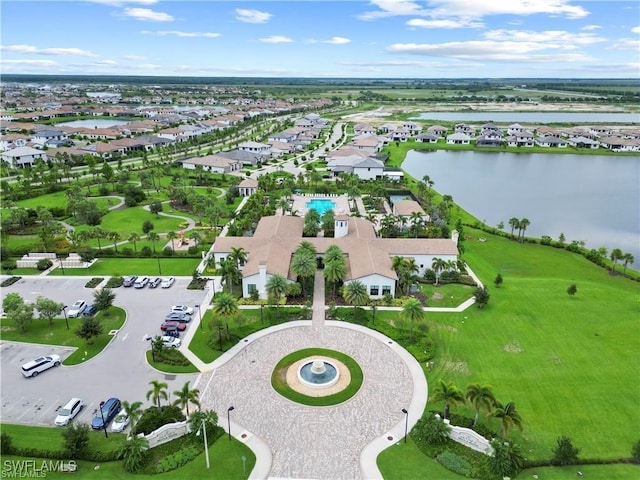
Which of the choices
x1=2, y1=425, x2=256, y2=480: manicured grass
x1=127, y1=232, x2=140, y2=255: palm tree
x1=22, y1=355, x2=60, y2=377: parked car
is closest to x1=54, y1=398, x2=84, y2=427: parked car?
x1=2, y1=425, x2=256, y2=480: manicured grass

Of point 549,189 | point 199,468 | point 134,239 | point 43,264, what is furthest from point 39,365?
point 549,189

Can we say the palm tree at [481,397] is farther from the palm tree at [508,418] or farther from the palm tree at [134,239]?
the palm tree at [134,239]

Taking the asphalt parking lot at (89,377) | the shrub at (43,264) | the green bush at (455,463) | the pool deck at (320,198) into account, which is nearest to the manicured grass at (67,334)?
the asphalt parking lot at (89,377)

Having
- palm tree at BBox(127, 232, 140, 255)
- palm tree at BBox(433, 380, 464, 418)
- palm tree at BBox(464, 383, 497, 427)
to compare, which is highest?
palm tree at BBox(464, 383, 497, 427)

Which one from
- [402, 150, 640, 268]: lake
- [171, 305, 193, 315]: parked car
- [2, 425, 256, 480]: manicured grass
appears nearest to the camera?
[2, 425, 256, 480]: manicured grass

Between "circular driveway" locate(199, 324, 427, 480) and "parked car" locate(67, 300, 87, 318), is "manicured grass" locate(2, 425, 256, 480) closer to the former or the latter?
"circular driveway" locate(199, 324, 427, 480)

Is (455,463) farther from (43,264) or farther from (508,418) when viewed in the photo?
(43,264)
